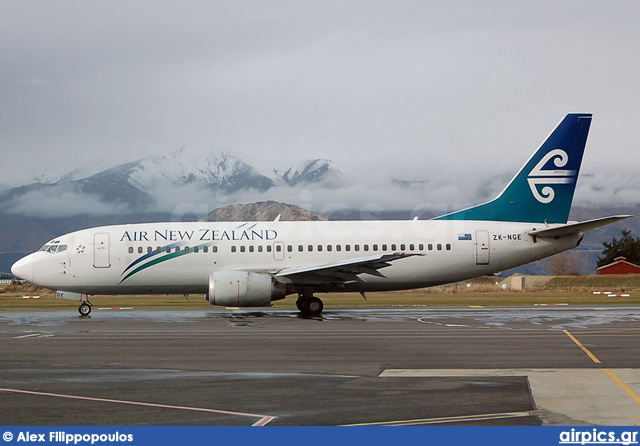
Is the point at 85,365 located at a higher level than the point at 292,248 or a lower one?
lower

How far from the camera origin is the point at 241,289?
2900 cm

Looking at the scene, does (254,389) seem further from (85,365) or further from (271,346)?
(271,346)

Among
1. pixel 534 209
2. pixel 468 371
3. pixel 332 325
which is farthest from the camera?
pixel 534 209

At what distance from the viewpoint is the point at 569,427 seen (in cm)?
920

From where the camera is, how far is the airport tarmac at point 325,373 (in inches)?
401

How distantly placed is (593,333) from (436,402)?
1199 centimetres

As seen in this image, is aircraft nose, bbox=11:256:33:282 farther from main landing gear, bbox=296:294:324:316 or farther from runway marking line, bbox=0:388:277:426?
runway marking line, bbox=0:388:277:426

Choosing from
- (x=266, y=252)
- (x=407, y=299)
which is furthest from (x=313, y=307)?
(x=407, y=299)

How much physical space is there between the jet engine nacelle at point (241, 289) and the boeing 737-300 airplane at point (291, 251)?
1413 millimetres

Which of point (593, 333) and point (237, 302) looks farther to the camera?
point (237, 302)

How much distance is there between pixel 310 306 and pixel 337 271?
7.10 feet

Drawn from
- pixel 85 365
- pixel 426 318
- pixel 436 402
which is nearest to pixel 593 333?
pixel 426 318

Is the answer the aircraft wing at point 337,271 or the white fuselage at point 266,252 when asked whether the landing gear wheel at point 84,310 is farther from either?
the aircraft wing at point 337,271

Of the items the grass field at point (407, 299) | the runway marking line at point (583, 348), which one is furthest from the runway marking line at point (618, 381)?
the grass field at point (407, 299)
